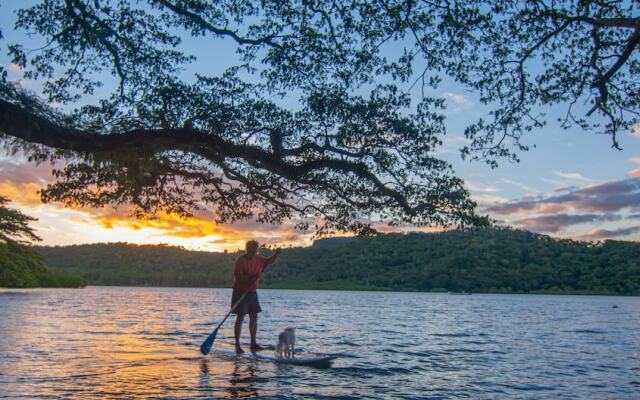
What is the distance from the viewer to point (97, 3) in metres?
13.2

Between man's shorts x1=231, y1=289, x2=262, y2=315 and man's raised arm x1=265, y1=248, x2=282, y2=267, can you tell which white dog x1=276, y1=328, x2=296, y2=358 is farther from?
man's raised arm x1=265, y1=248, x2=282, y2=267

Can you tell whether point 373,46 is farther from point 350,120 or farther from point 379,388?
point 379,388

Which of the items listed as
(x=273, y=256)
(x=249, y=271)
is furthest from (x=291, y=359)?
(x=273, y=256)

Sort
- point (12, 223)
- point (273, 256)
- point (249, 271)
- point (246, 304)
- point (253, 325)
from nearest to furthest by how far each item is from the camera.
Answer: point (273, 256), point (249, 271), point (246, 304), point (253, 325), point (12, 223)

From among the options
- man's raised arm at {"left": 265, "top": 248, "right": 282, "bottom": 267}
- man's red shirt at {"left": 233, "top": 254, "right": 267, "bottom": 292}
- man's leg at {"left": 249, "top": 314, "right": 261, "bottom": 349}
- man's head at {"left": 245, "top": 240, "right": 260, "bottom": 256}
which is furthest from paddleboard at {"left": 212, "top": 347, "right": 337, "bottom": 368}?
man's head at {"left": 245, "top": 240, "right": 260, "bottom": 256}

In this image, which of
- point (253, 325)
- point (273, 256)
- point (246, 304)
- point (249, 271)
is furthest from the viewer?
point (253, 325)

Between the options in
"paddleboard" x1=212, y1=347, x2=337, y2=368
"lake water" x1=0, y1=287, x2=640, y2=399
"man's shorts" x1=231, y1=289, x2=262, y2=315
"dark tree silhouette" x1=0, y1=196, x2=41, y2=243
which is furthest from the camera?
"dark tree silhouette" x1=0, y1=196, x2=41, y2=243

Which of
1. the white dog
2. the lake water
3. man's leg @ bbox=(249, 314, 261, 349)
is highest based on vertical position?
man's leg @ bbox=(249, 314, 261, 349)

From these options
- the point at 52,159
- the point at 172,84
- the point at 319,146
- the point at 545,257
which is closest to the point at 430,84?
the point at 319,146

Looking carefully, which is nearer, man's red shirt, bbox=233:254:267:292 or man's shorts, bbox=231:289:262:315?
man's red shirt, bbox=233:254:267:292

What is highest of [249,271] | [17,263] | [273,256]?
[17,263]

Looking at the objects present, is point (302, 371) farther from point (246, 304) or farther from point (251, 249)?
point (251, 249)

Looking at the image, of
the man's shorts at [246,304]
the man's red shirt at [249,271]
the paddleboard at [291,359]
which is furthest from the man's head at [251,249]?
the paddleboard at [291,359]

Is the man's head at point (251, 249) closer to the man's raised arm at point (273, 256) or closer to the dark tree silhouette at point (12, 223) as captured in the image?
the man's raised arm at point (273, 256)
